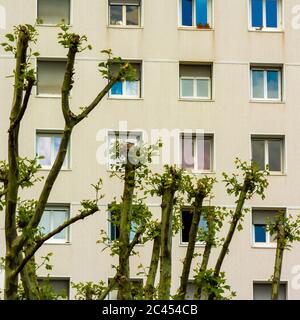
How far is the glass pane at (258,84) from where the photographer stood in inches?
1571

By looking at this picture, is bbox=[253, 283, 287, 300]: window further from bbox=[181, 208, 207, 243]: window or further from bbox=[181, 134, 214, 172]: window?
bbox=[181, 134, 214, 172]: window

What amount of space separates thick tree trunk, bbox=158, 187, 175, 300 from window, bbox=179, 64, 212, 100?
633 inches

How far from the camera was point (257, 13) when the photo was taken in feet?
132

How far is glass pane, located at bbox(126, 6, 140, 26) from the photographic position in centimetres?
3956

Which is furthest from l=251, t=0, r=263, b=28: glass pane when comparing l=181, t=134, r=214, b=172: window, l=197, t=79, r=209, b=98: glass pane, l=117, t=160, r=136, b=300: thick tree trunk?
l=117, t=160, r=136, b=300: thick tree trunk

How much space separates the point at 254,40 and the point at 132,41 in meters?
3.82

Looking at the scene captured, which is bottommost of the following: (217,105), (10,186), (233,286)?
(233,286)

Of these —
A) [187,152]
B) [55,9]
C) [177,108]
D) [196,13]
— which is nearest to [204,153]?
[187,152]

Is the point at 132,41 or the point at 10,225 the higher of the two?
the point at 132,41

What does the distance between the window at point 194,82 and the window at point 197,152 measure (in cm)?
134
